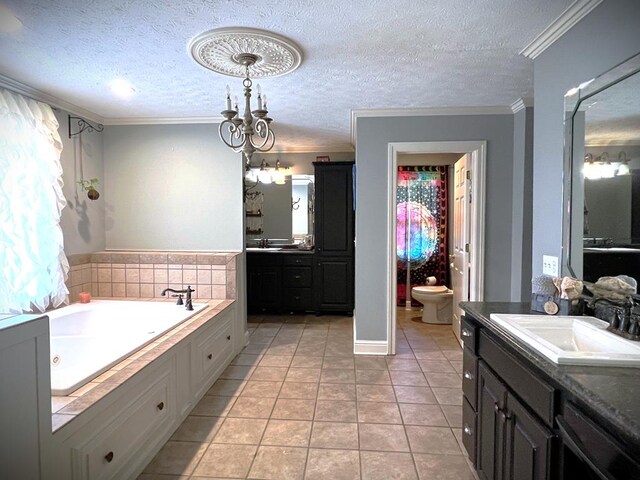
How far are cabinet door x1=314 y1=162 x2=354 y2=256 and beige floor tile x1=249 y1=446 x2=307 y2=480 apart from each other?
293cm

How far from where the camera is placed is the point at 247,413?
245 cm

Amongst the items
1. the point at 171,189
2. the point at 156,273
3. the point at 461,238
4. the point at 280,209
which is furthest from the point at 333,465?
the point at 280,209

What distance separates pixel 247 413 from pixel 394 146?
98.1 inches

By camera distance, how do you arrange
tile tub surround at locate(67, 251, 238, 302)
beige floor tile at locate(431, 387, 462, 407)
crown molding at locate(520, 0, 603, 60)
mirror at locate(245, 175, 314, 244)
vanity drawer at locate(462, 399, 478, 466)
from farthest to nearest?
mirror at locate(245, 175, 314, 244) → tile tub surround at locate(67, 251, 238, 302) → beige floor tile at locate(431, 387, 462, 407) → vanity drawer at locate(462, 399, 478, 466) → crown molding at locate(520, 0, 603, 60)

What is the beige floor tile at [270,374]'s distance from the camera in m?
2.99

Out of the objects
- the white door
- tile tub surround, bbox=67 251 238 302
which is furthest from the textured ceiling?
tile tub surround, bbox=67 251 238 302

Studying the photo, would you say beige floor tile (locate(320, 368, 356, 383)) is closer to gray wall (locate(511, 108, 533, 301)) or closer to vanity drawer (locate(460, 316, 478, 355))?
vanity drawer (locate(460, 316, 478, 355))

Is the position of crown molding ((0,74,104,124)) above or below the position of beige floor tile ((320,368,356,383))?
above

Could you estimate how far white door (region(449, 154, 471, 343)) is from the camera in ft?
11.7

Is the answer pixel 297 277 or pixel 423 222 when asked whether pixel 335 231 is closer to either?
pixel 297 277

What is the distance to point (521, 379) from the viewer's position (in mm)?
1298

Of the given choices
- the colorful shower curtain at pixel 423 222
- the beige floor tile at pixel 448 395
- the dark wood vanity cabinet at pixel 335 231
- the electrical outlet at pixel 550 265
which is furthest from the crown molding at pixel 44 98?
the colorful shower curtain at pixel 423 222

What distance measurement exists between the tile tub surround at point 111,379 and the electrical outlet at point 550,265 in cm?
222

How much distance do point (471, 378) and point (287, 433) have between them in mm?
1136
